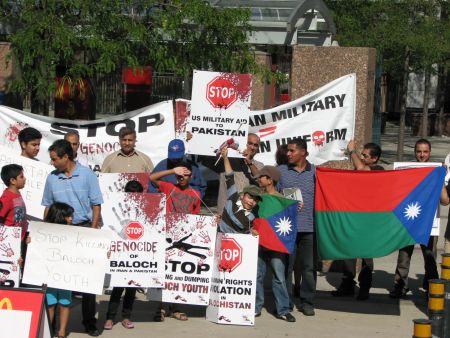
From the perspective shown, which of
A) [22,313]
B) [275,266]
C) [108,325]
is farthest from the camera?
[275,266]

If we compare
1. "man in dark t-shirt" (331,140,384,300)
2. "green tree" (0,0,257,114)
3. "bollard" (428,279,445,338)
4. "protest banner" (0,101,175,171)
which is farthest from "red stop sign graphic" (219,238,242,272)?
"green tree" (0,0,257,114)

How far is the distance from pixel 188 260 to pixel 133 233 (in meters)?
0.62

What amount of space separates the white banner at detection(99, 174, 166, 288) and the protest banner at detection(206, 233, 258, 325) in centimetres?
63

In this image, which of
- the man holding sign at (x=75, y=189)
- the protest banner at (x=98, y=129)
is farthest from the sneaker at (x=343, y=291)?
the man holding sign at (x=75, y=189)

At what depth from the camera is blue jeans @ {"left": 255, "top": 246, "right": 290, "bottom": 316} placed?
394 inches

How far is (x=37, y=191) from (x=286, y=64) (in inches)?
360

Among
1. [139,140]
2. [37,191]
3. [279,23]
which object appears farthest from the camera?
[279,23]

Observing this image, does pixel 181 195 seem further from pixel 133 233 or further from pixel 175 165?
pixel 133 233

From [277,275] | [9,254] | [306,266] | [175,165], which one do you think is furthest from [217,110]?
[9,254]

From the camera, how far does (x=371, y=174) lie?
1030 cm

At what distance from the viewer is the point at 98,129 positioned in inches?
507

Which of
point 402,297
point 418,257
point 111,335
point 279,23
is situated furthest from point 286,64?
point 111,335

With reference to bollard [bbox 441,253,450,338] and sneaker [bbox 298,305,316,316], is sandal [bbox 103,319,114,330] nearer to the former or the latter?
sneaker [bbox 298,305,316,316]

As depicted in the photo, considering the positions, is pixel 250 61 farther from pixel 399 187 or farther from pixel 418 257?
pixel 399 187
